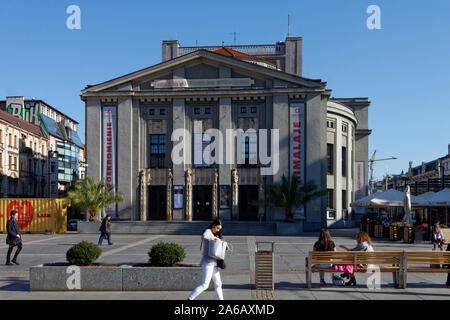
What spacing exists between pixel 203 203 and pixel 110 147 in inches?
371

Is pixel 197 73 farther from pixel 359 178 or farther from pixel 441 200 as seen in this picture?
pixel 359 178

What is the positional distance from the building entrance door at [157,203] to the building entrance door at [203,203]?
2.71 metres

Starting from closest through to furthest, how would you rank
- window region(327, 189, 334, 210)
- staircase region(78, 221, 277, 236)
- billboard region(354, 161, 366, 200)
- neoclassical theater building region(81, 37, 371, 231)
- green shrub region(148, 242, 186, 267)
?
green shrub region(148, 242, 186, 267) < staircase region(78, 221, 277, 236) < neoclassical theater building region(81, 37, 371, 231) < window region(327, 189, 334, 210) < billboard region(354, 161, 366, 200)

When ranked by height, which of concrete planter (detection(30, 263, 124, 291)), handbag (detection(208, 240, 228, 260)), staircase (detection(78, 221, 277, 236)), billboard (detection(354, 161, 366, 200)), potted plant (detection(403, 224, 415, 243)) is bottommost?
staircase (detection(78, 221, 277, 236))

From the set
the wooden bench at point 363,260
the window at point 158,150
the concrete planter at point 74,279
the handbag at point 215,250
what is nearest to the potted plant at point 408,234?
the wooden bench at point 363,260

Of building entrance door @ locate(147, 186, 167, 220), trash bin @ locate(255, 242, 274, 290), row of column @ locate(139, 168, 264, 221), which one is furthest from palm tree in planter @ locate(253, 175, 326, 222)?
trash bin @ locate(255, 242, 274, 290)

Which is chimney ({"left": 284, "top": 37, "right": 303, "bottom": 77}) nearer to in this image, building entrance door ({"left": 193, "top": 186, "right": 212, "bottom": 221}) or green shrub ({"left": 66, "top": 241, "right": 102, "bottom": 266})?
building entrance door ({"left": 193, "top": 186, "right": 212, "bottom": 221})

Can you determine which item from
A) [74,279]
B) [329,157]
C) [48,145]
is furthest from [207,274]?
[48,145]

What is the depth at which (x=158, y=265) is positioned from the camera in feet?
41.3

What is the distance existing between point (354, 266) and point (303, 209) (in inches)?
1108

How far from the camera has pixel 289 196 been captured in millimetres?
37094

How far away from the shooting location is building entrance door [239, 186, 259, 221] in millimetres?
41719

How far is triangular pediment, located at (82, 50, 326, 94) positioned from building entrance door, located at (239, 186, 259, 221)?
29.9 ft
